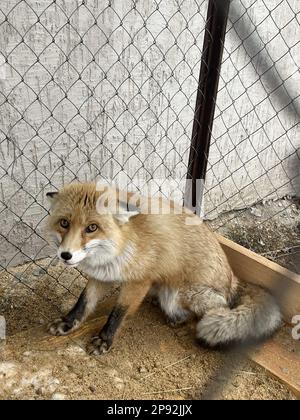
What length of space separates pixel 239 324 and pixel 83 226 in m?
1.00

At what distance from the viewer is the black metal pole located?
3049mm

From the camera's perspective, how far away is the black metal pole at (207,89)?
10.0ft

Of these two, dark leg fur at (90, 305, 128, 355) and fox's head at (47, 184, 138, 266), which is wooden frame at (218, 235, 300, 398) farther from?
fox's head at (47, 184, 138, 266)

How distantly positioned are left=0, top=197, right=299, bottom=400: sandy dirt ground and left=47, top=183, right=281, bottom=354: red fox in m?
0.10

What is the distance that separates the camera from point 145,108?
3355 mm

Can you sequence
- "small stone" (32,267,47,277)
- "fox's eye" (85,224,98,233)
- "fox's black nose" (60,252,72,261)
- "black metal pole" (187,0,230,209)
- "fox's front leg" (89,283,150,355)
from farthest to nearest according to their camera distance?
"small stone" (32,267,47,277)
"black metal pole" (187,0,230,209)
"fox's front leg" (89,283,150,355)
"fox's eye" (85,224,98,233)
"fox's black nose" (60,252,72,261)

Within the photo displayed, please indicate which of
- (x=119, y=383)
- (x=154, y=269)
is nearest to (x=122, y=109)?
(x=154, y=269)

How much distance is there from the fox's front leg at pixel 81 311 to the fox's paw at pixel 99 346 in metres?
0.16

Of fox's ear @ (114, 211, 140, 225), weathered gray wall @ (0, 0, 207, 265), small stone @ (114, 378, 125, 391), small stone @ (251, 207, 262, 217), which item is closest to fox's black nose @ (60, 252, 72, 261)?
fox's ear @ (114, 211, 140, 225)

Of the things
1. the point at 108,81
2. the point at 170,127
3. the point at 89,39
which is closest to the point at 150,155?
the point at 170,127

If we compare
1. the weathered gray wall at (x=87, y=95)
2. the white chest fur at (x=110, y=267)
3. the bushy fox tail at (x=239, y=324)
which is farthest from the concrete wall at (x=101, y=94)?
the bushy fox tail at (x=239, y=324)

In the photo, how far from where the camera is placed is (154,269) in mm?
2590

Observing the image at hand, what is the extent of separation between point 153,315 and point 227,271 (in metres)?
0.53

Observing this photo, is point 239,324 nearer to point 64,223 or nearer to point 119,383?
point 119,383
